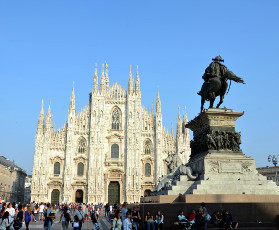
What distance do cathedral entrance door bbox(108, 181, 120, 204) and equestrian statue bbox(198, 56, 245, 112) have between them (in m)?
34.1

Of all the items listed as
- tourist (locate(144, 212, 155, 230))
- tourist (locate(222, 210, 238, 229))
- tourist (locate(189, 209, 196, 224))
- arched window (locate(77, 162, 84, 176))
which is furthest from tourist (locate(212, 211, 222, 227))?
arched window (locate(77, 162, 84, 176))

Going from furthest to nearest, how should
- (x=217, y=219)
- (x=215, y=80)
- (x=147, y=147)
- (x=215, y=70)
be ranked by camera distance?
1. (x=147, y=147)
2. (x=215, y=70)
3. (x=215, y=80)
4. (x=217, y=219)

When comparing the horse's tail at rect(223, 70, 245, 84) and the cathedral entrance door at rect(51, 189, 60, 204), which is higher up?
the horse's tail at rect(223, 70, 245, 84)

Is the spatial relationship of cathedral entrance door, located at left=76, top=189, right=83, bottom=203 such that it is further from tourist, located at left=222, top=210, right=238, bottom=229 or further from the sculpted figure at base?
tourist, located at left=222, top=210, right=238, bottom=229

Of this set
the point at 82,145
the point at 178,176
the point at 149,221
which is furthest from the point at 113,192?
the point at 149,221

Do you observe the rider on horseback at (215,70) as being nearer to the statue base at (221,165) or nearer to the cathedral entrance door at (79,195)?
the statue base at (221,165)

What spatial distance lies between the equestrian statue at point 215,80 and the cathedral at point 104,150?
106 ft

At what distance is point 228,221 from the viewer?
8812 millimetres

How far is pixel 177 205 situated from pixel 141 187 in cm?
3618

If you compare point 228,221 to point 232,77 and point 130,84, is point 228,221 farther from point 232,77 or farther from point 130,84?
point 130,84

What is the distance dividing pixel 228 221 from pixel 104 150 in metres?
37.4

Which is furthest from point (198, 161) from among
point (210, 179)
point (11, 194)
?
point (11, 194)

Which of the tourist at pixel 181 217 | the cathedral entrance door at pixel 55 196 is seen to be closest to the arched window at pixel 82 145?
the cathedral entrance door at pixel 55 196

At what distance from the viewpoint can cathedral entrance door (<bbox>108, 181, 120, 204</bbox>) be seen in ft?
147
